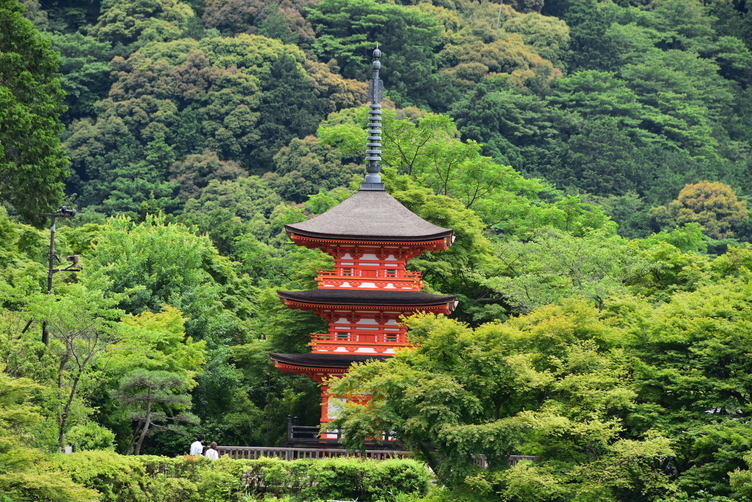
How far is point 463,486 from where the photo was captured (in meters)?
A: 26.7

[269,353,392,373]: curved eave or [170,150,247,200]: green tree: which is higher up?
[170,150,247,200]: green tree

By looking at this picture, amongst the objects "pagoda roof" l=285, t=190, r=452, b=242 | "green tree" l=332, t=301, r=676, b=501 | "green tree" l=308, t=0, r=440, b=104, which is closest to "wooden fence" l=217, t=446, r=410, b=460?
"green tree" l=332, t=301, r=676, b=501

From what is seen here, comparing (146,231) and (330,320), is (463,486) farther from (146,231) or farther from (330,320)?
(146,231)

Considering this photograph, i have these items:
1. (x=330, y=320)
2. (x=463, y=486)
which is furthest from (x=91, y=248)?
(x=463, y=486)

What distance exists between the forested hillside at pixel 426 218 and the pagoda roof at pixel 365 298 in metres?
3.70

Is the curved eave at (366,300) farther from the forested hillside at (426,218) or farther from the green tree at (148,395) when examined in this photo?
the green tree at (148,395)

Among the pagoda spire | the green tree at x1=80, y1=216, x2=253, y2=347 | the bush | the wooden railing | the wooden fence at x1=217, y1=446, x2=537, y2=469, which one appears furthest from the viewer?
the green tree at x1=80, y1=216, x2=253, y2=347

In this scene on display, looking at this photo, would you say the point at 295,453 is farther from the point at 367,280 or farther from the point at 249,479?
the point at 367,280

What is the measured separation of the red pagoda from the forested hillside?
3.71 m

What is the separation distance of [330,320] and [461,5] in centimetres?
6438

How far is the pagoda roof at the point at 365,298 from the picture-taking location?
34281 millimetres

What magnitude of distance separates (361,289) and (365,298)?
113cm

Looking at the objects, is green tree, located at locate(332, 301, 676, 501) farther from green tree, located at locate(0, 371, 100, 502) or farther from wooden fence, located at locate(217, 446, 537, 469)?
green tree, located at locate(0, 371, 100, 502)

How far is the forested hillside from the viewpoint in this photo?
86.7 ft
